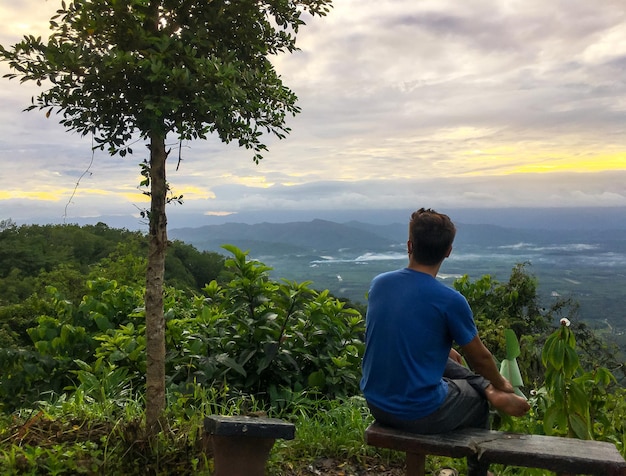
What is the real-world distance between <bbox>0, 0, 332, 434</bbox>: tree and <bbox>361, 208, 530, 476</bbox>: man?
52.1 inches

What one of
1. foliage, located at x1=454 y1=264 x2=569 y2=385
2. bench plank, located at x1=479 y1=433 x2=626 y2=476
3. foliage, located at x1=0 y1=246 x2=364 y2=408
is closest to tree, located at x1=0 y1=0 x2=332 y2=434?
foliage, located at x1=0 y1=246 x2=364 y2=408

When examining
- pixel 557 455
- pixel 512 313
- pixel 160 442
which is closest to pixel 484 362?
pixel 557 455

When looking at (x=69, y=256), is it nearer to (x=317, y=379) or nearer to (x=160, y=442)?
(x=317, y=379)

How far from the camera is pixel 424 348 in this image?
9.70 feet

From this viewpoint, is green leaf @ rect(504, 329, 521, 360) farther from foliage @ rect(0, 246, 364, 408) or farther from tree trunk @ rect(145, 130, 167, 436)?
tree trunk @ rect(145, 130, 167, 436)

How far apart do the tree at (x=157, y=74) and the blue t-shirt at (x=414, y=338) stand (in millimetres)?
1376

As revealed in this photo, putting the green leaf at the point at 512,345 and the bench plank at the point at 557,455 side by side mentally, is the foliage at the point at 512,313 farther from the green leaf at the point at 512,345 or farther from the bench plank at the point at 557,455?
the bench plank at the point at 557,455

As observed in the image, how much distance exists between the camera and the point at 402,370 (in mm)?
2971

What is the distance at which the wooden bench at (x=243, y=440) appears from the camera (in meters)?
2.79

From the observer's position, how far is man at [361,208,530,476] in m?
2.93

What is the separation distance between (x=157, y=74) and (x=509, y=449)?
2.63m

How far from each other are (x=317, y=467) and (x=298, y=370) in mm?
1038

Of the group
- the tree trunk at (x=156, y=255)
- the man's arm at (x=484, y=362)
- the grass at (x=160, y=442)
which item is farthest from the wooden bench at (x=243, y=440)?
the man's arm at (x=484, y=362)

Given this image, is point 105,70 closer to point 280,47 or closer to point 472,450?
point 280,47
